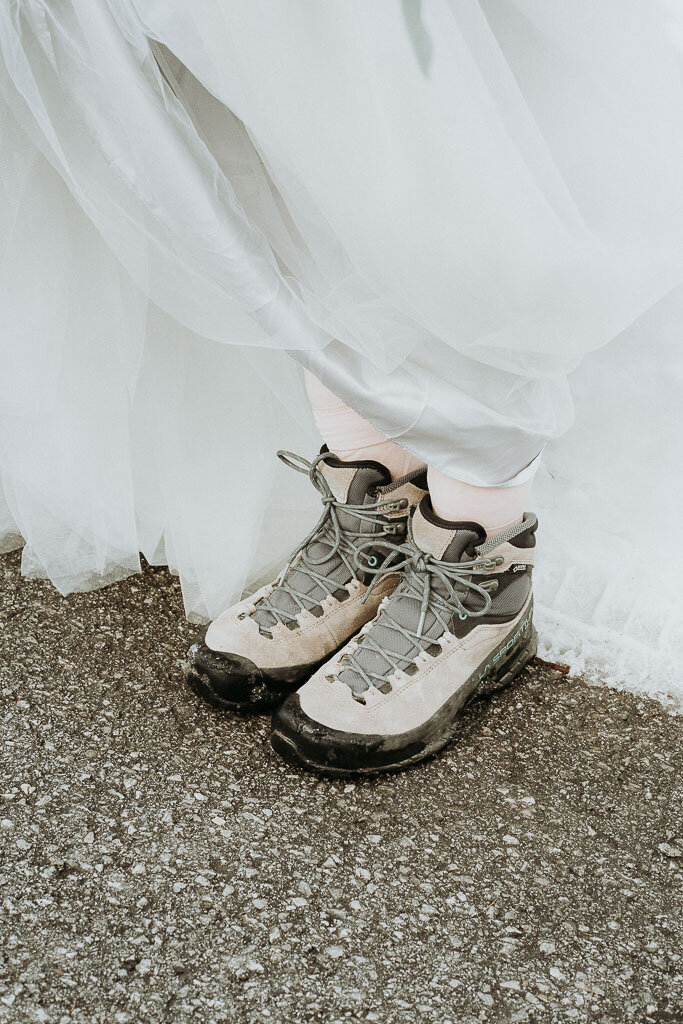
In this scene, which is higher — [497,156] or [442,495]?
[497,156]

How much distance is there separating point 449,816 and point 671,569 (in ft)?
1.68

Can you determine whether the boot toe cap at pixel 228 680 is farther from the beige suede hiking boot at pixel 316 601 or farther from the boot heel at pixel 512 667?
the boot heel at pixel 512 667

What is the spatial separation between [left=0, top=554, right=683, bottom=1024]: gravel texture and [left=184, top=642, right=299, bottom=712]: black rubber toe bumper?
0.02 m

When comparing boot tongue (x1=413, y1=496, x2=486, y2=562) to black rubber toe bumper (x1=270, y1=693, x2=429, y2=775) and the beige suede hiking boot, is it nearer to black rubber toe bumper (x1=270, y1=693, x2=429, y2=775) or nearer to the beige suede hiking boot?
the beige suede hiking boot

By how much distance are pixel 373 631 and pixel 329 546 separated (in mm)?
125

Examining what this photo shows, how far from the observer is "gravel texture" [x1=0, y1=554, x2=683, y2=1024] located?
662 mm

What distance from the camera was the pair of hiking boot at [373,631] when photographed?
875 millimetres

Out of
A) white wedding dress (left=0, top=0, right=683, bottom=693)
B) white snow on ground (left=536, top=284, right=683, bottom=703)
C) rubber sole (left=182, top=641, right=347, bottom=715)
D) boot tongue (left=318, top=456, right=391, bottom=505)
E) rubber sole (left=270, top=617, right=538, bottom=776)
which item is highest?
white wedding dress (left=0, top=0, right=683, bottom=693)

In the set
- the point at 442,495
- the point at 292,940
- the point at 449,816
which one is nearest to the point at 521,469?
the point at 442,495

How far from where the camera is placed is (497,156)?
712mm

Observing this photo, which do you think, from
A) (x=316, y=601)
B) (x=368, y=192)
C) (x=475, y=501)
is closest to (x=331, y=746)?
(x=316, y=601)

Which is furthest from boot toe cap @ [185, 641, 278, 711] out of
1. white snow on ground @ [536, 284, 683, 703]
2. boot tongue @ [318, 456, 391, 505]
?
white snow on ground @ [536, 284, 683, 703]

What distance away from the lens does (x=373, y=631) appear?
3.08 ft

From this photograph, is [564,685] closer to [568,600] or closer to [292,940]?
[568,600]
